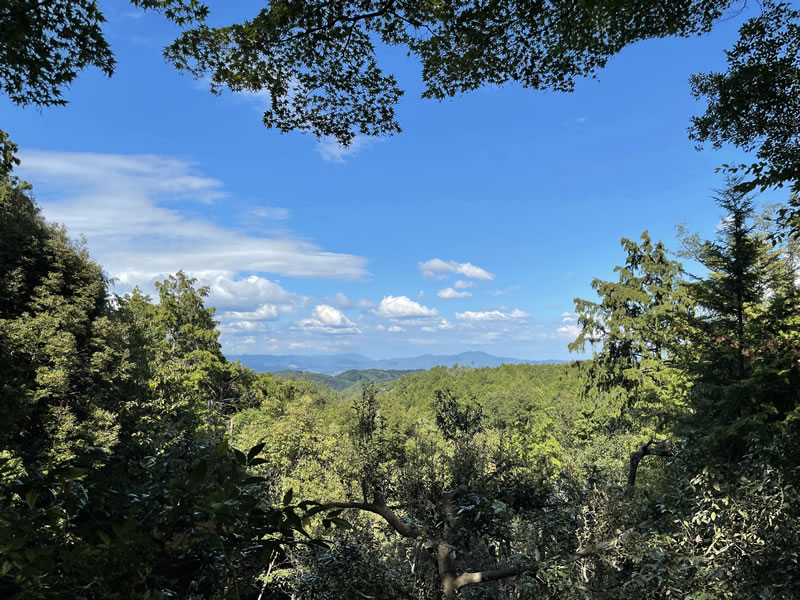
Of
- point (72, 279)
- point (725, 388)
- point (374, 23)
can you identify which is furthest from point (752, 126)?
point (72, 279)

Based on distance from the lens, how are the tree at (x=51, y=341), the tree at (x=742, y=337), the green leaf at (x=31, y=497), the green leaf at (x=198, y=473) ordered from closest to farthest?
1. the green leaf at (x=31, y=497)
2. the green leaf at (x=198, y=473)
3. the tree at (x=742, y=337)
4. the tree at (x=51, y=341)

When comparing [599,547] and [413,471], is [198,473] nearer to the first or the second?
[599,547]

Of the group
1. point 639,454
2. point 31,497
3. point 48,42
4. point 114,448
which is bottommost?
point 114,448

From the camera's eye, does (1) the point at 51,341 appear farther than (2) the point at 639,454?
Yes

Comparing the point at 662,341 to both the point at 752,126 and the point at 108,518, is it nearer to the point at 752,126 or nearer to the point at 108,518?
the point at 752,126

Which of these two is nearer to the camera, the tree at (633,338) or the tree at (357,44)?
the tree at (357,44)

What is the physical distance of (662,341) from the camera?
16484mm

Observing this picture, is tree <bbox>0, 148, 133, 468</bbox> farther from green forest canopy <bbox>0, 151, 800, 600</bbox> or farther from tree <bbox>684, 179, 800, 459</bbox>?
tree <bbox>684, 179, 800, 459</bbox>

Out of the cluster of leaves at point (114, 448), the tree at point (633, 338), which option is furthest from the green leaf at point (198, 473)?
the tree at point (633, 338)

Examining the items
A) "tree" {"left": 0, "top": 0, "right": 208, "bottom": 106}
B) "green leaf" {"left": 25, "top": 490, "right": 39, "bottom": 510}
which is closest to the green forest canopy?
"green leaf" {"left": 25, "top": 490, "right": 39, "bottom": 510}

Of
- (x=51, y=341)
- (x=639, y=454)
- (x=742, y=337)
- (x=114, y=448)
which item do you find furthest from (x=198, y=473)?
(x=51, y=341)

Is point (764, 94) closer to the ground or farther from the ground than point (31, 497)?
farther from the ground

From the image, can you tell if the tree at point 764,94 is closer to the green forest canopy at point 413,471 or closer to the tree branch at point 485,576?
the green forest canopy at point 413,471

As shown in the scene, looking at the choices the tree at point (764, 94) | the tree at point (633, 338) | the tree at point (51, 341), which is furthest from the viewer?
the tree at point (633, 338)
